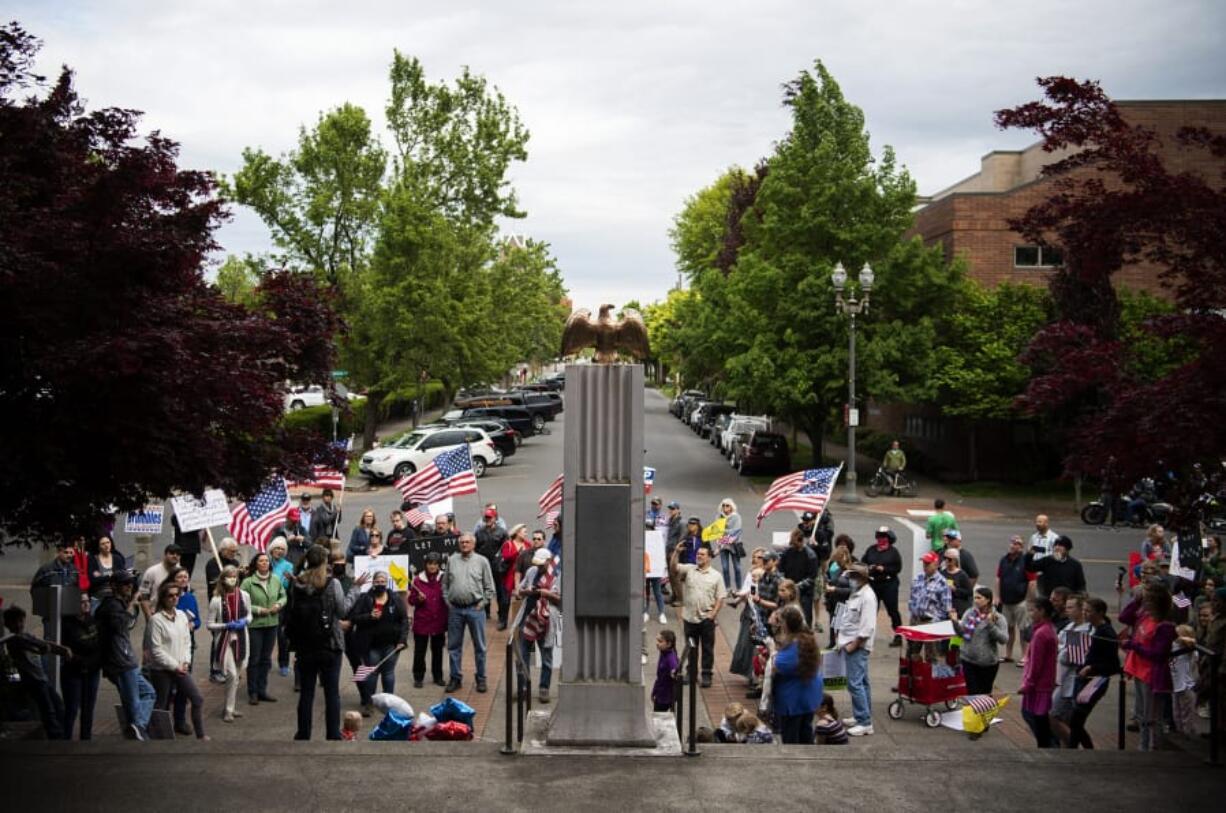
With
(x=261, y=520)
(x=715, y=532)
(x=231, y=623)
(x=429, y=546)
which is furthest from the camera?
(x=715, y=532)

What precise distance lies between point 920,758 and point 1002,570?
6918 millimetres

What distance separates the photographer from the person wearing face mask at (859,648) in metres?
12.2

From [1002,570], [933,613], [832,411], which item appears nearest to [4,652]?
[933,613]

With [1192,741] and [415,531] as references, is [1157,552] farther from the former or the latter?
[415,531]

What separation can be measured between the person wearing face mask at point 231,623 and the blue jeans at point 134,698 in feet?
4.17

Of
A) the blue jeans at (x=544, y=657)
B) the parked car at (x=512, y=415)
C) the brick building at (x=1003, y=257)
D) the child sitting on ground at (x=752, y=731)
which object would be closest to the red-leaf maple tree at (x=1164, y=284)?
the child sitting on ground at (x=752, y=731)

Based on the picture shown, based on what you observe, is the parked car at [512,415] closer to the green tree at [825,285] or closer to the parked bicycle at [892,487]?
the green tree at [825,285]

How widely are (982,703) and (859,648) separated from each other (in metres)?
1.29

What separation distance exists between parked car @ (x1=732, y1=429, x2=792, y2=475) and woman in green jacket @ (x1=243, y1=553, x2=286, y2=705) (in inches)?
1107

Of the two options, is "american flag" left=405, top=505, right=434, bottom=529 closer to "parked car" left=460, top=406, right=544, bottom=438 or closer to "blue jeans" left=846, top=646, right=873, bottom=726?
"blue jeans" left=846, top=646, right=873, bottom=726

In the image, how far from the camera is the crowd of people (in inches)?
436

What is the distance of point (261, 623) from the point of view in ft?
43.6

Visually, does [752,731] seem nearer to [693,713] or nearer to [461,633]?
[693,713]

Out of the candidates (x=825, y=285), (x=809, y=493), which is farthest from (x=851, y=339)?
(x=809, y=493)
